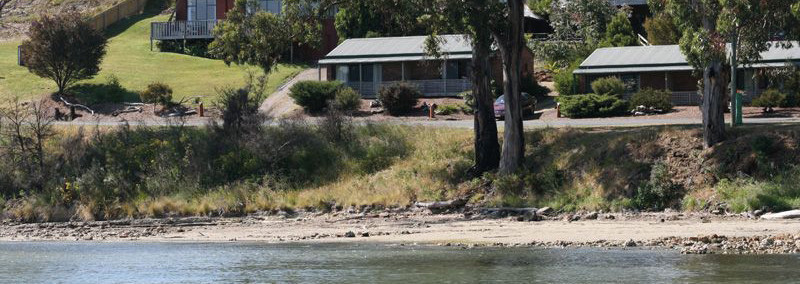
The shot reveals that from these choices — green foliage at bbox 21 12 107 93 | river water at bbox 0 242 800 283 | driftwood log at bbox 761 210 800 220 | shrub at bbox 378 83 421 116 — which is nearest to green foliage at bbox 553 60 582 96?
shrub at bbox 378 83 421 116

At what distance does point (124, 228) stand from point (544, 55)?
34481 mm

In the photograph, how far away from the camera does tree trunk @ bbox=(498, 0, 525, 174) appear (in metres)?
38.8

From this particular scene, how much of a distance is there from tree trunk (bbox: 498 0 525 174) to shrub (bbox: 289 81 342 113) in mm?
21910

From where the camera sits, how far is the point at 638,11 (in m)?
80.0

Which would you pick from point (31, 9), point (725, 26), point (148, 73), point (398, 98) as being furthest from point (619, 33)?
point (31, 9)

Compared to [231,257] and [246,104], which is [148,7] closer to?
[246,104]

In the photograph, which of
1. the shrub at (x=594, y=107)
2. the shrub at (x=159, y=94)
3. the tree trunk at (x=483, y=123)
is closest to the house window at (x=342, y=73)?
the shrub at (x=159, y=94)

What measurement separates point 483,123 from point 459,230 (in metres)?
6.95

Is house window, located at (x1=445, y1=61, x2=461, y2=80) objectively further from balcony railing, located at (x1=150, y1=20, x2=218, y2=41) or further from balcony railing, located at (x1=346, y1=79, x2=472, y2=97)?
balcony railing, located at (x1=150, y1=20, x2=218, y2=41)

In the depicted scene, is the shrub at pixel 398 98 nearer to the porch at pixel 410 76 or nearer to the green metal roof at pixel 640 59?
the porch at pixel 410 76

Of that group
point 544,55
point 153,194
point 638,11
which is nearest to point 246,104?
point 153,194

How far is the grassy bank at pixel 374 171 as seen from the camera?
3578 cm

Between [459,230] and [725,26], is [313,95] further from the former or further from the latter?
[725,26]

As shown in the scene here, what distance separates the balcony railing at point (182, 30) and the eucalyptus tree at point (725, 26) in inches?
1903
